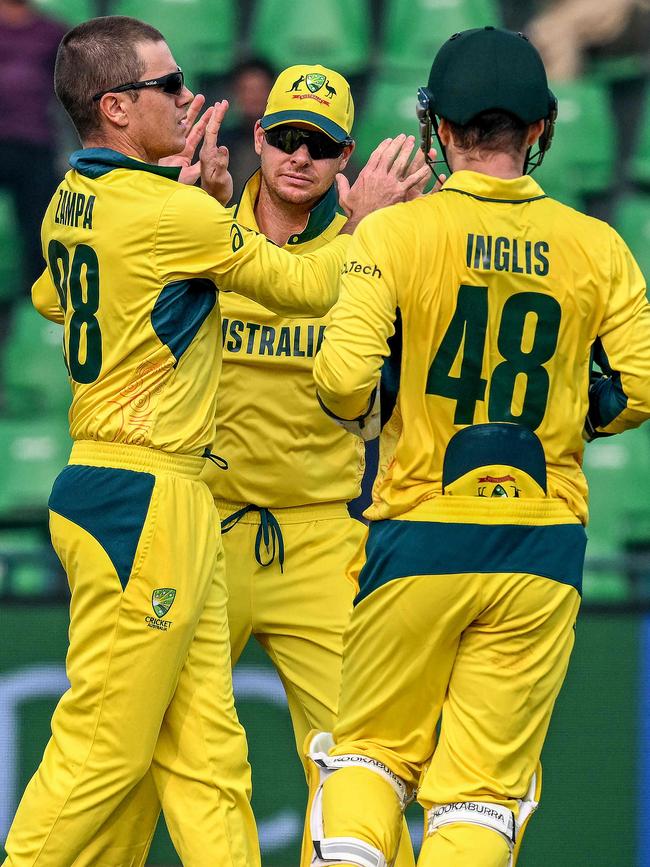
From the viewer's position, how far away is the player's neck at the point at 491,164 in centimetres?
309

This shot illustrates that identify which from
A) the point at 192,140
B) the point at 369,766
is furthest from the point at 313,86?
the point at 369,766

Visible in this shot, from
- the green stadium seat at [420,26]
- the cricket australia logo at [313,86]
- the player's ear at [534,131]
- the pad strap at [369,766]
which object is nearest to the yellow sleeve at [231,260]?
the player's ear at [534,131]

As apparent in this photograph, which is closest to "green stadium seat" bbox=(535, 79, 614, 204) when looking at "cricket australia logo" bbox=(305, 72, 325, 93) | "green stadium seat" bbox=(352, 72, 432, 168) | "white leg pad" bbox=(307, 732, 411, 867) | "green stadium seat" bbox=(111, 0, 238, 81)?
"green stadium seat" bbox=(352, 72, 432, 168)

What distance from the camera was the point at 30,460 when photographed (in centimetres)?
561

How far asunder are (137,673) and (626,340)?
135cm

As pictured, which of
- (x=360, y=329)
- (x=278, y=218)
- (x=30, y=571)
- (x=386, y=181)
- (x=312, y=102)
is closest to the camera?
(x=360, y=329)

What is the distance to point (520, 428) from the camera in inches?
120

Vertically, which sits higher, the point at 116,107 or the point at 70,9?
the point at 70,9

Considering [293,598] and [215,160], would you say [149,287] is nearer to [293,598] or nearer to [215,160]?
[215,160]

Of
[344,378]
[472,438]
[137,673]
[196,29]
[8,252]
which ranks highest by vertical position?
[196,29]

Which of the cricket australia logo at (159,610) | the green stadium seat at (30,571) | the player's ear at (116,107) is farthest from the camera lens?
the green stadium seat at (30,571)

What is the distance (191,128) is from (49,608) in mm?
1879

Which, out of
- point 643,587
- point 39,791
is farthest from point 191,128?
point 643,587

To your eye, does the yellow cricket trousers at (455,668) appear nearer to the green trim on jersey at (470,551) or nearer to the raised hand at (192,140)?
the green trim on jersey at (470,551)
